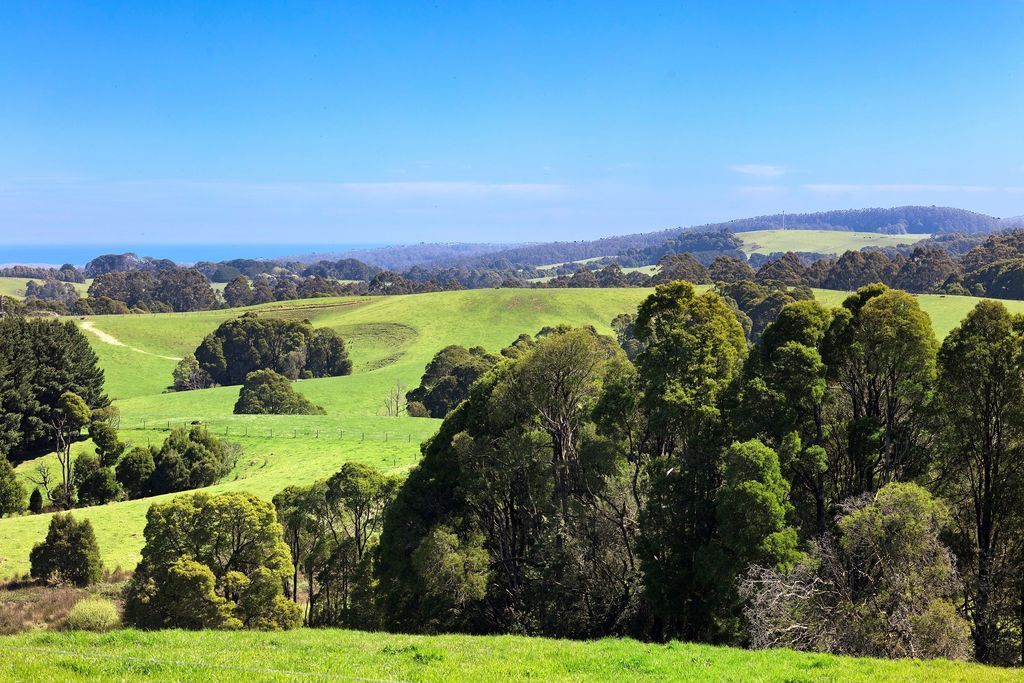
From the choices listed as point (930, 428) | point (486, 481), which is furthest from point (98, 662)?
point (930, 428)

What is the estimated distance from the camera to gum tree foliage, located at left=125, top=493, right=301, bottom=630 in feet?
85.4

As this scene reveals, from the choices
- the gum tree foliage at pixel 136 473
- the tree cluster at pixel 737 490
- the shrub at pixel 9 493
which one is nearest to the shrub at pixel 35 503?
the shrub at pixel 9 493

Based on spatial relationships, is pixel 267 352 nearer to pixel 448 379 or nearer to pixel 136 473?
pixel 448 379

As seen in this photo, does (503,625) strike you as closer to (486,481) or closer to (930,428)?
(486,481)

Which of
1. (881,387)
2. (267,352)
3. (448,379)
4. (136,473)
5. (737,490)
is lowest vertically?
(136,473)

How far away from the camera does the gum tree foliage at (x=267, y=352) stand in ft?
387

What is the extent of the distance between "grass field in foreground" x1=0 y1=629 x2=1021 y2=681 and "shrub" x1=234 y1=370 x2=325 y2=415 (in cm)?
6908

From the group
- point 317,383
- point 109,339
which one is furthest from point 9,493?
point 109,339

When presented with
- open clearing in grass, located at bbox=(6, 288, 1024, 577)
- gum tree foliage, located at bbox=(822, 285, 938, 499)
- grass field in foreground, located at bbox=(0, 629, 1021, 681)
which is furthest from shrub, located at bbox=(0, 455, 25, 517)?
gum tree foliage, located at bbox=(822, 285, 938, 499)

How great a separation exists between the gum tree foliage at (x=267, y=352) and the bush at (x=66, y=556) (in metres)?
83.6

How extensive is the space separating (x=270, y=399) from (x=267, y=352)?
35432 mm

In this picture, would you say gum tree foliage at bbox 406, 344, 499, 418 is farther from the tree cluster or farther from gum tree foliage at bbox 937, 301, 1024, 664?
gum tree foliage at bbox 937, 301, 1024, 664

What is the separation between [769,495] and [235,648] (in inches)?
591

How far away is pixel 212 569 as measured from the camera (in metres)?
28.2
